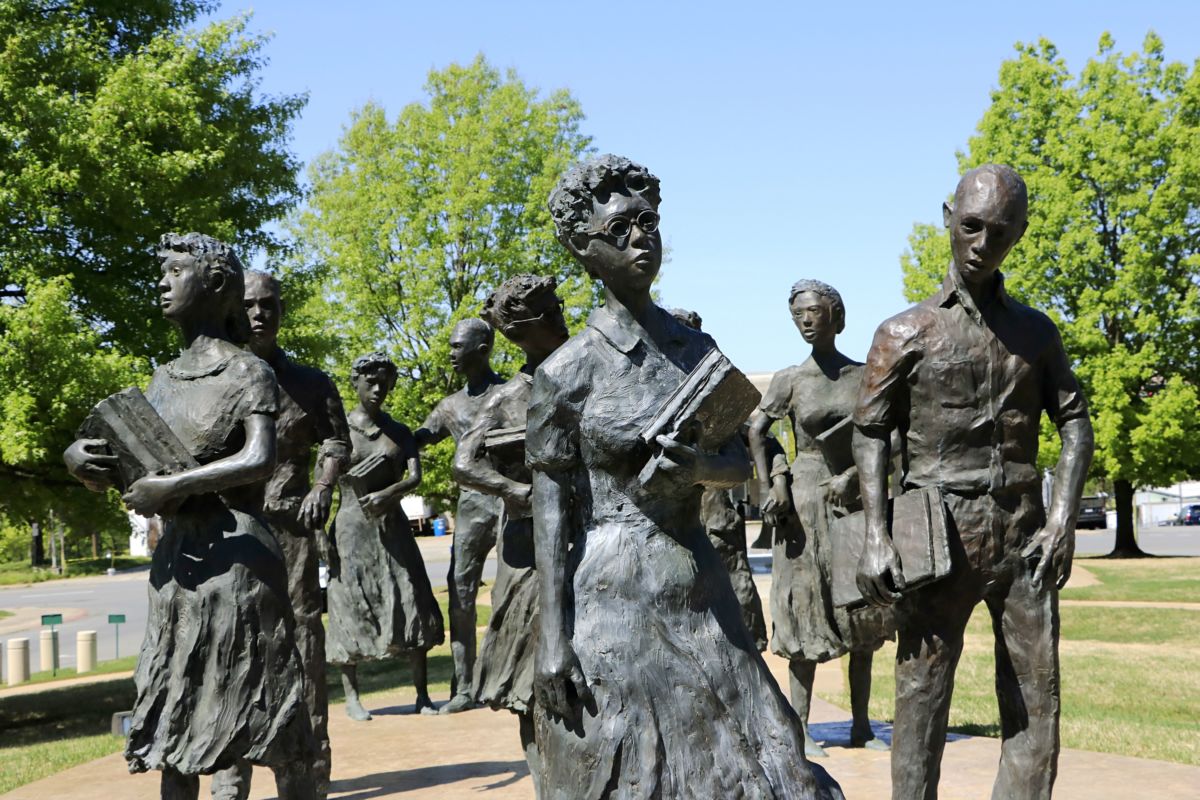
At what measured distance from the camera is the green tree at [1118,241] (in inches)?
1159

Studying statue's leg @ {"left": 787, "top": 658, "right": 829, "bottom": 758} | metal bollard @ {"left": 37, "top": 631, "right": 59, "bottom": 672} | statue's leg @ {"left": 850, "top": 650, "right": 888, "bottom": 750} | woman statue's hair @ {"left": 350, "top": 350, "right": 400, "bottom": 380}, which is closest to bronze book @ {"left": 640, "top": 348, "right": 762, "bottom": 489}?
statue's leg @ {"left": 850, "top": 650, "right": 888, "bottom": 750}

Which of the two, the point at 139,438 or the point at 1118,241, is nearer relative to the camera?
the point at 139,438

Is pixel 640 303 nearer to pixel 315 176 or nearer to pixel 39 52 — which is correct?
pixel 39 52

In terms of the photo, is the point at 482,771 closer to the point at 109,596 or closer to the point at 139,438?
the point at 139,438

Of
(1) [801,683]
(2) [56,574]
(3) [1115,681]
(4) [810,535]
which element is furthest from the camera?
(2) [56,574]

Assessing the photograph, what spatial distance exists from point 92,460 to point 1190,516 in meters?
62.8

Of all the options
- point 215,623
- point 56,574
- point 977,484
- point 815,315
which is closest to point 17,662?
point 815,315

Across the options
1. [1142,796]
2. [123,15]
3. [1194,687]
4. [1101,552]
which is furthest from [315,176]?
[1142,796]

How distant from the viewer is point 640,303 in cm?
397

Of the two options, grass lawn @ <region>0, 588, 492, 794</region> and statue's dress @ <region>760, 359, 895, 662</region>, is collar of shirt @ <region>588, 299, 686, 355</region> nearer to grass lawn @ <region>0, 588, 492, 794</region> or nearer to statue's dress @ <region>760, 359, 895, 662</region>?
statue's dress @ <region>760, 359, 895, 662</region>

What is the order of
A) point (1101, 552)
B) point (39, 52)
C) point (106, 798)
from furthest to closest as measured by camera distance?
point (1101, 552) → point (39, 52) → point (106, 798)

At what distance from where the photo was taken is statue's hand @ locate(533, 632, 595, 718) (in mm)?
3676

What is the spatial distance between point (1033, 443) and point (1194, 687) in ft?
24.1

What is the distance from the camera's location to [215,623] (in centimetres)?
487
